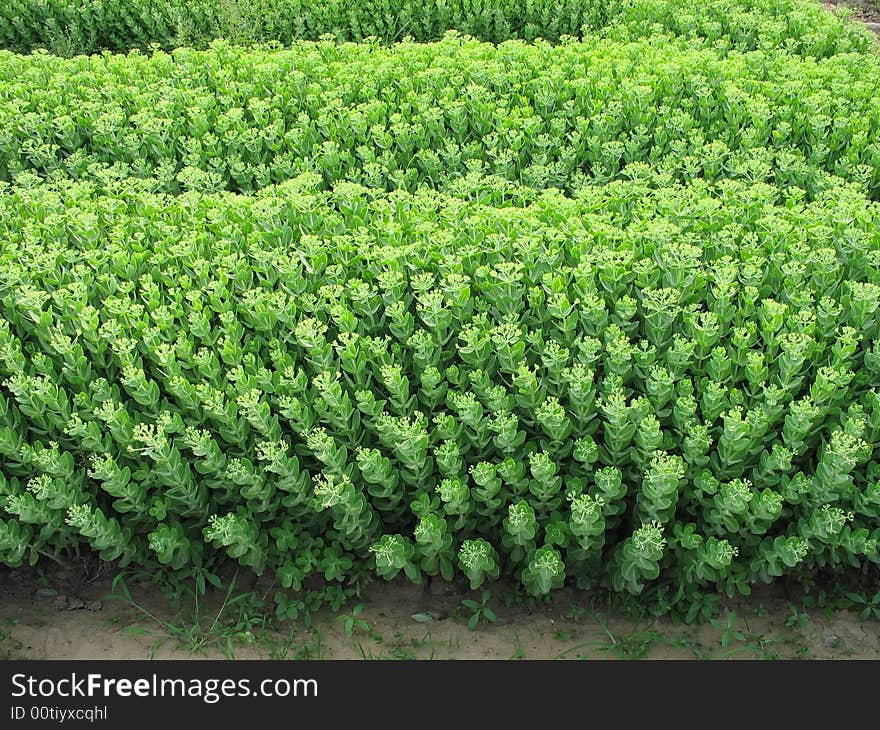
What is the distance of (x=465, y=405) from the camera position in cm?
334

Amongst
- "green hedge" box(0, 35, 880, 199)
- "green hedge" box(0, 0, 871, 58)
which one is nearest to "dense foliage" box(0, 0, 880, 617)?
"green hedge" box(0, 35, 880, 199)

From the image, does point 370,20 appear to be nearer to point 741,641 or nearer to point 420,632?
point 420,632

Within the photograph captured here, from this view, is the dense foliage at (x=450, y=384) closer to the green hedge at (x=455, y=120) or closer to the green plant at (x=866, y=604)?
the green plant at (x=866, y=604)

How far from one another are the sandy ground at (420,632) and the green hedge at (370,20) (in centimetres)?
465

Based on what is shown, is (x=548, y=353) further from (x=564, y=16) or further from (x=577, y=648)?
(x=564, y=16)

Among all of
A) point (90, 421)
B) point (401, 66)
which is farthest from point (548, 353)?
point (401, 66)

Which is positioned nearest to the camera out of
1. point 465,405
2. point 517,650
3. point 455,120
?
point 465,405

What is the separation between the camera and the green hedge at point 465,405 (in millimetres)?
3348

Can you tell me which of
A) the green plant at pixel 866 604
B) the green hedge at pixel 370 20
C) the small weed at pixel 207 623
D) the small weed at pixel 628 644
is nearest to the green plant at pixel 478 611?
the small weed at pixel 628 644

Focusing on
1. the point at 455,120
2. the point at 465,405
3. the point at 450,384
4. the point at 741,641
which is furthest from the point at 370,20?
the point at 741,641

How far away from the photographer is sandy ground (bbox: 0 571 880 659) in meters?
3.55

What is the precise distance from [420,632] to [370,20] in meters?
5.81

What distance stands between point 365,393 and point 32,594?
173cm

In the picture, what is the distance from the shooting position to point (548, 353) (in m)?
3.43
